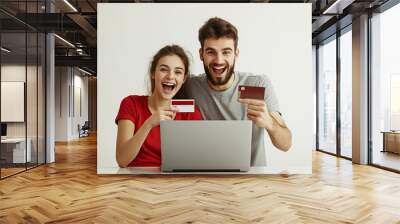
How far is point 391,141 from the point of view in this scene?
8.50 meters

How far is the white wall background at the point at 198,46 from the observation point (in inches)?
267

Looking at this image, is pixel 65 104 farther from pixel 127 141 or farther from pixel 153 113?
pixel 153 113

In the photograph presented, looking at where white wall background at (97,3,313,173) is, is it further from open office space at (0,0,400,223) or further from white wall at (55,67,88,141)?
white wall at (55,67,88,141)

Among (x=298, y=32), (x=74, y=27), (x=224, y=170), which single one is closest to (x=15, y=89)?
(x=74, y=27)

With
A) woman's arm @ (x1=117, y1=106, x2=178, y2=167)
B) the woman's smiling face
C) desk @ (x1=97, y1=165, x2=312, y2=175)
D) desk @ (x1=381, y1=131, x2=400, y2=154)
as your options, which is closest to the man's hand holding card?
desk @ (x1=97, y1=165, x2=312, y2=175)

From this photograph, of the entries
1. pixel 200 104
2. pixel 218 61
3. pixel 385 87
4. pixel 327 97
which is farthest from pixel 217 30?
pixel 327 97

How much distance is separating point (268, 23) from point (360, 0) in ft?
6.45

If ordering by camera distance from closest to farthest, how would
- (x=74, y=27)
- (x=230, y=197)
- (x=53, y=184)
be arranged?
(x=230, y=197) → (x=53, y=184) → (x=74, y=27)

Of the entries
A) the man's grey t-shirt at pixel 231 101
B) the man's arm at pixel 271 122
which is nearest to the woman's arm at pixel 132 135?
the man's grey t-shirt at pixel 231 101

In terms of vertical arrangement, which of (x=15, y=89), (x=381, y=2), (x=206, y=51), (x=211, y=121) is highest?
(x=381, y=2)

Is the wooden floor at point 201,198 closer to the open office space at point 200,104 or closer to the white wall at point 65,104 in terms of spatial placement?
the open office space at point 200,104

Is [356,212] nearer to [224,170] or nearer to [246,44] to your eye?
A: [224,170]

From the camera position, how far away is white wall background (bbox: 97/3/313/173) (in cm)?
678

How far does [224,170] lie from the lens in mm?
6734
